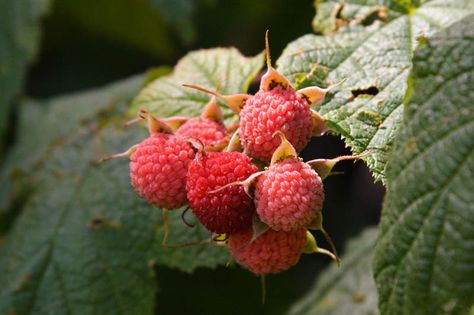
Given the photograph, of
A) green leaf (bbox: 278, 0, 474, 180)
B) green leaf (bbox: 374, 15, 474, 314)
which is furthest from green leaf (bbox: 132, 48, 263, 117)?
green leaf (bbox: 374, 15, 474, 314)

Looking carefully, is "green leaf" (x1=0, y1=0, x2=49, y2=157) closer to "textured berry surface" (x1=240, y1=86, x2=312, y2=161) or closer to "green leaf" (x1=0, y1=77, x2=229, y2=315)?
"green leaf" (x1=0, y1=77, x2=229, y2=315)

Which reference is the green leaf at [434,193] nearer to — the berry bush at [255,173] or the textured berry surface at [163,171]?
the berry bush at [255,173]

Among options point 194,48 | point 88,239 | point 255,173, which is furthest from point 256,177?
point 194,48

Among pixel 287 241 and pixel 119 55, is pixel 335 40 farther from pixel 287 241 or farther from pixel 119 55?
pixel 119 55

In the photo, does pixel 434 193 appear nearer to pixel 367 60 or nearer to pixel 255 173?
pixel 255 173

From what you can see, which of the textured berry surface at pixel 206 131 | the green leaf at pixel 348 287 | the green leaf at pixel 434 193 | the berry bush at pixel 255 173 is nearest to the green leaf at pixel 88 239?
the berry bush at pixel 255 173

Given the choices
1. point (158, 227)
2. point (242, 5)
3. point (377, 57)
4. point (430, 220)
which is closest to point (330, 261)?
point (158, 227)
